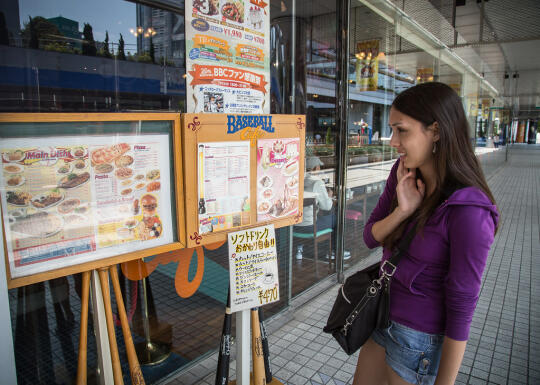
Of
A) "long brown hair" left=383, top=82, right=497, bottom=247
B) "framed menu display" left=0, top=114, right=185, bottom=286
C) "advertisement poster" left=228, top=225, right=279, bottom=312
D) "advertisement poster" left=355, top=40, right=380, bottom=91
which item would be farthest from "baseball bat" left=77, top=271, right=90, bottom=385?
"advertisement poster" left=355, top=40, right=380, bottom=91

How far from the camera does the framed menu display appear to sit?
1.33 meters

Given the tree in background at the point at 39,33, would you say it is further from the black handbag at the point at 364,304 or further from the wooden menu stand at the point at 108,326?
the black handbag at the point at 364,304

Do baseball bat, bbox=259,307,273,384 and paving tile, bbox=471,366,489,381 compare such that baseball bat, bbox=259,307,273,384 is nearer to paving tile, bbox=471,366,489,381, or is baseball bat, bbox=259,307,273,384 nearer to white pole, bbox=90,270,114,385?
white pole, bbox=90,270,114,385

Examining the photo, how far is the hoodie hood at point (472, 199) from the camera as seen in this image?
4.06 feet

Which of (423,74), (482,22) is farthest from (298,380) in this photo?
(482,22)

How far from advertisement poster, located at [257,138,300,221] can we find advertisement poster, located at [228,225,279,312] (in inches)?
5.7

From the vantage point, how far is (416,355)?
1.44 metres

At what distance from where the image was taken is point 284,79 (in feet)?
10.8

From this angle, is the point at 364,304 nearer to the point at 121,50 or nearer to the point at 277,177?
the point at 277,177

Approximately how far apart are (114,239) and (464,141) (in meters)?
1.51

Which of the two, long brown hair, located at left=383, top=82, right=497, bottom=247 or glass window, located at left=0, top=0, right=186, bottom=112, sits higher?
glass window, located at left=0, top=0, right=186, bottom=112

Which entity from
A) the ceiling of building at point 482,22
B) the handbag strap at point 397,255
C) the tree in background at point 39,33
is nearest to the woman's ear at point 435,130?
the handbag strap at point 397,255

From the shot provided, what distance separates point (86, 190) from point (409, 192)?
135cm

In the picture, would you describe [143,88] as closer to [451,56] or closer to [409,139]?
[409,139]
